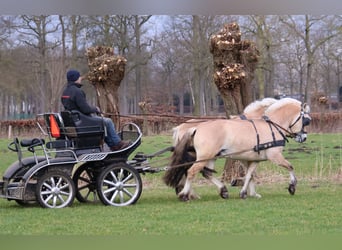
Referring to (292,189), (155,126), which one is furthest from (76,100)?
(155,126)

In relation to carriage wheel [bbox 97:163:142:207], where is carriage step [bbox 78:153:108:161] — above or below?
above

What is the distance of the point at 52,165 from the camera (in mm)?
8461

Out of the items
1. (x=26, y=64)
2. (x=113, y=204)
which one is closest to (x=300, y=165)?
(x=113, y=204)

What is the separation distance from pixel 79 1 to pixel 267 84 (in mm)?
25418

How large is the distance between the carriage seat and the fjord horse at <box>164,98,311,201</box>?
4.29ft

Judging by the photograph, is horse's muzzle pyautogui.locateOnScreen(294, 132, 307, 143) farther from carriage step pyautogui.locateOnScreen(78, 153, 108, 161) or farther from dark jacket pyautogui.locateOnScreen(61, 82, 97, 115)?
dark jacket pyautogui.locateOnScreen(61, 82, 97, 115)

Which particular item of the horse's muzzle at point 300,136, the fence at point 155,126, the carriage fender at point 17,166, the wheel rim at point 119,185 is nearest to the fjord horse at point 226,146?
the horse's muzzle at point 300,136

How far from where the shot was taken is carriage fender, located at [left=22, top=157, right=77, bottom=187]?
27.3 feet

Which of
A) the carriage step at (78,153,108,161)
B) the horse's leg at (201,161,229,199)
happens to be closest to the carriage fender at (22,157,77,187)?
the carriage step at (78,153,108,161)

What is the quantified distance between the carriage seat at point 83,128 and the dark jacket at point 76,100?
102mm

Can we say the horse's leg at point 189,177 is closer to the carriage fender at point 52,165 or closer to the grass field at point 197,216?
the grass field at point 197,216

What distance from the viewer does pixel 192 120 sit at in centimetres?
1018

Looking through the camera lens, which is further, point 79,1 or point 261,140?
point 261,140

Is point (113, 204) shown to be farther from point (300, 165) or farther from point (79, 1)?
point (300, 165)
